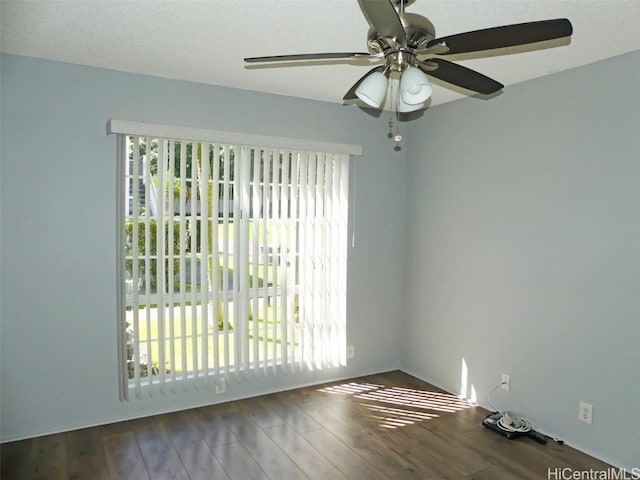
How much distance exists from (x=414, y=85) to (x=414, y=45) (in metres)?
0.13

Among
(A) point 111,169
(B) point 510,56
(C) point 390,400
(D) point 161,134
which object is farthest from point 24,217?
(B) point 510,56

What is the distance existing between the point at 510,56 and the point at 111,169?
263 cm

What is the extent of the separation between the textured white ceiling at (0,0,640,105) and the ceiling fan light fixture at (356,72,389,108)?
7 centimetres

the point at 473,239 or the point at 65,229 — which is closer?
the point at 65,229

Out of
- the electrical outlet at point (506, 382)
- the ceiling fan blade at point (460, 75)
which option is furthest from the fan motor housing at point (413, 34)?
the electrical outlet at point (506, 382)

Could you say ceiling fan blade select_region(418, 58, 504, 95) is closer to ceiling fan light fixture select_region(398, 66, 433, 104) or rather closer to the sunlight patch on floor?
ceiling fan light fixture select_region(398, 66, 433, 104)

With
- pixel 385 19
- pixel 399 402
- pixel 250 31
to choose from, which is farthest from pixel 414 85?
pixel 399 402

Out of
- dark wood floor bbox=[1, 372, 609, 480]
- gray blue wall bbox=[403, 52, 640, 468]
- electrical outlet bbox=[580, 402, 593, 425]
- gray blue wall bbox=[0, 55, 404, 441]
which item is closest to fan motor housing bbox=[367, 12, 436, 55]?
gray blue wall bbox=[403, 52, 640, 468]

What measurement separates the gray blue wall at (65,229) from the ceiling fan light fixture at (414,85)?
2.07 m

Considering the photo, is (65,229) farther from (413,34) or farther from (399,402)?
(399,402)

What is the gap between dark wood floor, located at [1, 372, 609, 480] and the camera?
258cm

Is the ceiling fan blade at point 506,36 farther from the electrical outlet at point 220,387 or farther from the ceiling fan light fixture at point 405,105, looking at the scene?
the electrical outlet at point 220,387

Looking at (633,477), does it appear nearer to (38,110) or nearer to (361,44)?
(361,44)

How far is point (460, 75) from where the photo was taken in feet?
6.02
